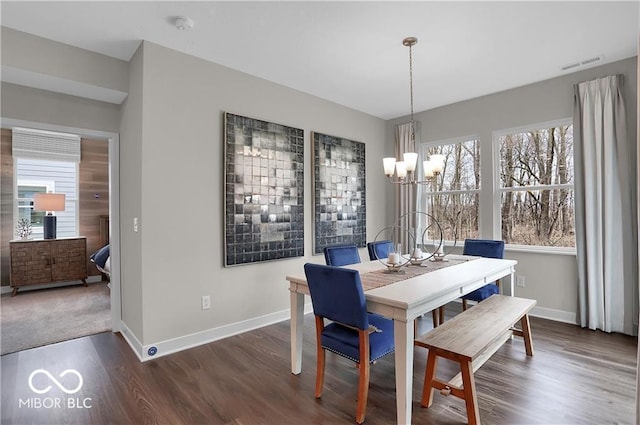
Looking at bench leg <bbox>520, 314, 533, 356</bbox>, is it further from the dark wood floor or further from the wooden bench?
the wooden bench

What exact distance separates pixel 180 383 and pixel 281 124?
2.72 m

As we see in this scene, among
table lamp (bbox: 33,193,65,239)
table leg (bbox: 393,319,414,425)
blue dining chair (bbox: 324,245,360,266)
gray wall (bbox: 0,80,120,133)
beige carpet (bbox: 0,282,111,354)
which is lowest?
beige carpet (bbox: 0,282,111,354)

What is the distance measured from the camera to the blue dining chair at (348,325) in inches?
72.9

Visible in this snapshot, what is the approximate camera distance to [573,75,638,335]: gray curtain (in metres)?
3.09

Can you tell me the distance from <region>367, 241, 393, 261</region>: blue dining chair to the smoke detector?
101 inches

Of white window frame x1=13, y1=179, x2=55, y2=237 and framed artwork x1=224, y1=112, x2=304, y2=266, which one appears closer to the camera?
framed artwork x1=224, y1=112, x2=304, y2=266

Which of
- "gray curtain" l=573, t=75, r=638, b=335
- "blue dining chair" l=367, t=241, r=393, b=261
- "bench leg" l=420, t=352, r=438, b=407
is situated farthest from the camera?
"blue dining chair" l=367, t=241, r=393, b=261

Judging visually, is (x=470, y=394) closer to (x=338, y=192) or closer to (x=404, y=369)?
(x=404, y=369)

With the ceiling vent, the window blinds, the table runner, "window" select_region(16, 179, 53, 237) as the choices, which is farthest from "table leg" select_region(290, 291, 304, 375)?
"window" select_region(16, 179, 53, 237)

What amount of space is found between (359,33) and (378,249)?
210cm

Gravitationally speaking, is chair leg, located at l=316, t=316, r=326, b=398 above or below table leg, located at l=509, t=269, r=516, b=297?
below

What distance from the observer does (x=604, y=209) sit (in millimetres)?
3195

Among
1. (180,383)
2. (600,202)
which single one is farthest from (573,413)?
(180,383)

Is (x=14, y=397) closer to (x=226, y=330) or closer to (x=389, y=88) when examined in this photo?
(x=226, y=330)
